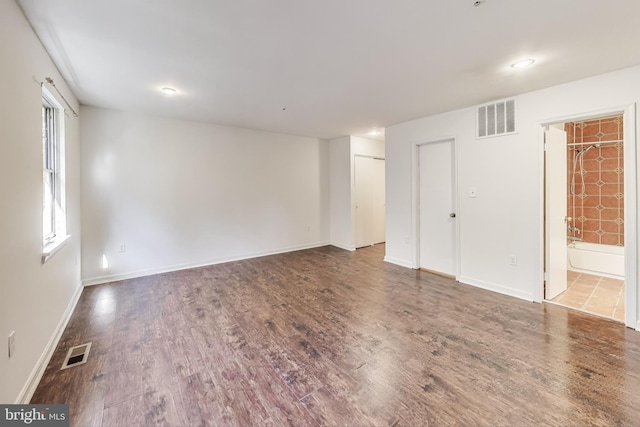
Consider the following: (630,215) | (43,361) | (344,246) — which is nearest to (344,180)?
(344,246)

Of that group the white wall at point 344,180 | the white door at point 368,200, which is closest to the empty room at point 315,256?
the white wall at point 344,180

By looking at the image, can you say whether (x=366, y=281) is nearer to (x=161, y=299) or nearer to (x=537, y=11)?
(x=161, y=299)

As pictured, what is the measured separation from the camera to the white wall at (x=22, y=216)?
5.08 ft

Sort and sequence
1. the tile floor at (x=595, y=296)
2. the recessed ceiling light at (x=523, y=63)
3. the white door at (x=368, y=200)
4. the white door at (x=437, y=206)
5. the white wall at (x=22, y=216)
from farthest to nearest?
1. the white door at (x=368, y=200)
2. the white door at (x=437, y=206)
3. the tile floor at (x=595, y=296)
4. the recessed ceiling light at (x=523, y=63)
5. the white wall at (x=22, y=216)

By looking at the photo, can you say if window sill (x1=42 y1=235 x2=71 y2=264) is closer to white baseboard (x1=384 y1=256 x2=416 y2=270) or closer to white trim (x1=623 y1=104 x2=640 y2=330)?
white baseboard (x1=384 y1=256 x2=416 y2=270)

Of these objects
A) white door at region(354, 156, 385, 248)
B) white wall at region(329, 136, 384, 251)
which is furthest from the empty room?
white door at region(354, 156, 385, 248)

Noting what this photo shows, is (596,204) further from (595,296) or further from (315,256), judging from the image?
(315,256)

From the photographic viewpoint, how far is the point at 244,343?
2.38 m

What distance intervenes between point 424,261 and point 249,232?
326cm

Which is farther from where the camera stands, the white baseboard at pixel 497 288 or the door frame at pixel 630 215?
the white baseboard at pixel 497 288

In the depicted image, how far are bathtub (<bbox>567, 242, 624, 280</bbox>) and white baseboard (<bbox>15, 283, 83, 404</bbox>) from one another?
6460 mm

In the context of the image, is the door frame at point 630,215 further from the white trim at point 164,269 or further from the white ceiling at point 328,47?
the white trim at point 164,269

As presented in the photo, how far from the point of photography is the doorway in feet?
10.5

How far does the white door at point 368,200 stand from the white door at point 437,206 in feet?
5.84
